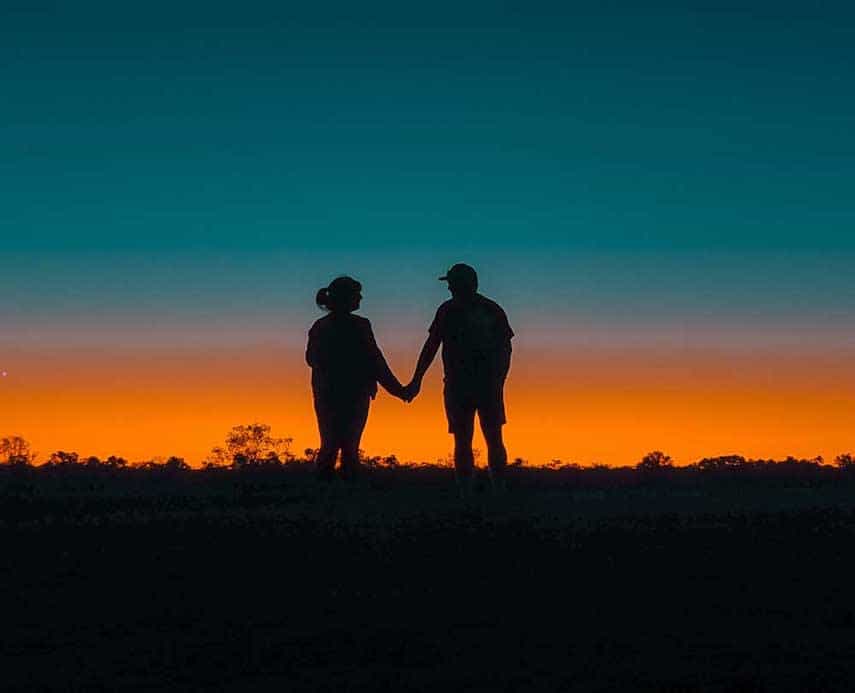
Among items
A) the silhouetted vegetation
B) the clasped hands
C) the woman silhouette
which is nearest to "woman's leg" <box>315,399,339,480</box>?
the woman silhouette

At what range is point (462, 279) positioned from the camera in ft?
64.6

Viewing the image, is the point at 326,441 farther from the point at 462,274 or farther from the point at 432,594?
the point at 432,594

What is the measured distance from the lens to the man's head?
19672 millimetres

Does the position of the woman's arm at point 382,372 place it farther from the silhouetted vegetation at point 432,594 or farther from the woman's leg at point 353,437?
the silhouetted vegetation at point 432,594

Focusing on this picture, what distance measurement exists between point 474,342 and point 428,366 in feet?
4.28

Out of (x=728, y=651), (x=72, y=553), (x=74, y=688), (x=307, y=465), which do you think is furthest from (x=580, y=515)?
(x=307, y=465)

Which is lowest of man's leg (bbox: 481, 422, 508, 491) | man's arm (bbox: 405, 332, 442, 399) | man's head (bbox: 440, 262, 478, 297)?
man's leg (bbox: 481, 422, 508, 491)

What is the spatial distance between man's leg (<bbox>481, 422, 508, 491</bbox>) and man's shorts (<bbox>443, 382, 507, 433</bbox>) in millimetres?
65

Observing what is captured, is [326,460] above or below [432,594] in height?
above

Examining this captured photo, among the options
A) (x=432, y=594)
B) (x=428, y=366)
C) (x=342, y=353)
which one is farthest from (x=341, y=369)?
(x=432, y=594)

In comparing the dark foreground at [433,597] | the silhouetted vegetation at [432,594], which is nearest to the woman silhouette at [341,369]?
the silhouetted vegetation at [432,594]

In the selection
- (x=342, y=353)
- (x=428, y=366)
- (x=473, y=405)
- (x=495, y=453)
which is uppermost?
(x=342, y=353)

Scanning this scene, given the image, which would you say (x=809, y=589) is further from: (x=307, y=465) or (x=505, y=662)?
(x=307, y=465)

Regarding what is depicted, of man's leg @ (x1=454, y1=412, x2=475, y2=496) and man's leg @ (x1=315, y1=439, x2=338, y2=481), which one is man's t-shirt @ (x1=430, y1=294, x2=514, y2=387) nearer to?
man's leg @ (x1=454, y1=412, x2=475, y2=496)
